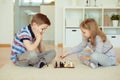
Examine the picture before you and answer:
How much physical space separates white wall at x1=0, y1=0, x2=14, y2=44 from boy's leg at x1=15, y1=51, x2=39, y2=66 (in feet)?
8.48

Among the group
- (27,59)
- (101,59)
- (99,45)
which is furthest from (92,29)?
(27,59)

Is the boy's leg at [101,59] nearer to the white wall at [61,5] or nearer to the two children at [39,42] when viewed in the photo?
the two children at [39,42]

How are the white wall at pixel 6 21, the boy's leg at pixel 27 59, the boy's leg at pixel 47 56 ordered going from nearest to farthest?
the boy's leg at pixel 27 59, the boy's leg at pixel 47 56, the white wall at pixel 6 21

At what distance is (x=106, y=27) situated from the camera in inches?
188

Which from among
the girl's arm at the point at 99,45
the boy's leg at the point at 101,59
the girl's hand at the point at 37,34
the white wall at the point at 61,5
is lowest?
the boy's leg at the point at 101,59

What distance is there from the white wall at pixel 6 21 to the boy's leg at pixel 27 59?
102 inches

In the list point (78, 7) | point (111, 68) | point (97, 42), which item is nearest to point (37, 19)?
point (97, 42)

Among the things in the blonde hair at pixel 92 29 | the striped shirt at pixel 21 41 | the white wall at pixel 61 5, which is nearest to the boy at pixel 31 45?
the striped shirt at pixel 21 41

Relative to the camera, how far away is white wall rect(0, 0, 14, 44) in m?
4.84

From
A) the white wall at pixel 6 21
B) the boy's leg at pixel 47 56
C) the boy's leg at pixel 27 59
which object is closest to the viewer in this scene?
the boy's leg at pixel 27 59

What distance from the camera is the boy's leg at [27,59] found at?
2283mm

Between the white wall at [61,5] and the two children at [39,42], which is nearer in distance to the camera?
the two children at [39,42]

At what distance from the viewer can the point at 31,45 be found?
2.33m

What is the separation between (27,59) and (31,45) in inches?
5.0
